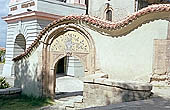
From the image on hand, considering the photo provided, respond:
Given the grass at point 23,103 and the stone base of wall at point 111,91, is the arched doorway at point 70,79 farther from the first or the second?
the stone base of wall at point 111,91

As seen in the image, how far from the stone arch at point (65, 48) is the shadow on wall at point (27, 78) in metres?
0.44

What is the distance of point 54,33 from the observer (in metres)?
9.35

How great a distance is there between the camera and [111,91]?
19.8 ft

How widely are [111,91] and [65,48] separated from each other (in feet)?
12.4

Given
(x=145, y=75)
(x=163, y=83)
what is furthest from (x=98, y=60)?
(x=163, y=83)

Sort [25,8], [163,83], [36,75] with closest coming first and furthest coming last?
[163,83] → [36,75] → [25,8]

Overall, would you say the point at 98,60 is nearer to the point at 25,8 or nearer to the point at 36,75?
the point at 36,75

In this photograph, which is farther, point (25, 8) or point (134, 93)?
point (25, 8)

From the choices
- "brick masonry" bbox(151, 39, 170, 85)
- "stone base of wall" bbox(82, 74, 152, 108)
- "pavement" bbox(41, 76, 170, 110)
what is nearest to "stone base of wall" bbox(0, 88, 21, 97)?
"pavement" bbox(41, 76, 170, 110)

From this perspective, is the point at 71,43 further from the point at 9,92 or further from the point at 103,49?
the point at 9,92

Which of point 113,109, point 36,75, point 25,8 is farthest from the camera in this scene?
point 25,8

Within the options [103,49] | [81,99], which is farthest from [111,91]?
[103,49]

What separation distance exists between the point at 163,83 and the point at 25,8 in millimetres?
11928

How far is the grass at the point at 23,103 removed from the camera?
8.79 m
